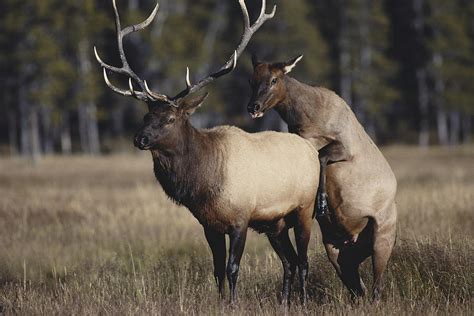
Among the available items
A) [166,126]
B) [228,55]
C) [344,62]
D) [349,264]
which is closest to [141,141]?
[166,126]

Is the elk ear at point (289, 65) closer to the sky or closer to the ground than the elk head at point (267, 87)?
closer to the sky

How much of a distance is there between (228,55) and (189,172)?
122ft

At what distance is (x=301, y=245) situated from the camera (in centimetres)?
781

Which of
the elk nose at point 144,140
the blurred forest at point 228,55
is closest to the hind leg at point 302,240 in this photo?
the elk nose at point 144,140

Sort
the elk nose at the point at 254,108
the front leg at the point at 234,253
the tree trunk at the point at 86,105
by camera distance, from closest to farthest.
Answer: the front leg at the point at 234,253, the elk nose at the point at 254,108, the tree trunk at the point at 86,105

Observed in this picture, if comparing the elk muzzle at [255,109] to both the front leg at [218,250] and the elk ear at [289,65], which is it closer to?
the elk ear at [289,65]

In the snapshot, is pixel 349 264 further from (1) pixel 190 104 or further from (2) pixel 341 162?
(1) pixel 190 104

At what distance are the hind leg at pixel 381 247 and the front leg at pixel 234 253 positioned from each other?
56.0 inches

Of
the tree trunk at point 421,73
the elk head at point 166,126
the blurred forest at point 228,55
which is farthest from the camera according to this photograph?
the tree trunk at point 421,73

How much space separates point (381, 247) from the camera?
25.7ft

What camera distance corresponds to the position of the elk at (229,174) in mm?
7180

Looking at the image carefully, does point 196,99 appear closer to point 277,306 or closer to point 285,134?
point 285,134

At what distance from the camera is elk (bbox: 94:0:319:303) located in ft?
23.6

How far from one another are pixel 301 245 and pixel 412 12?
41907 mm
